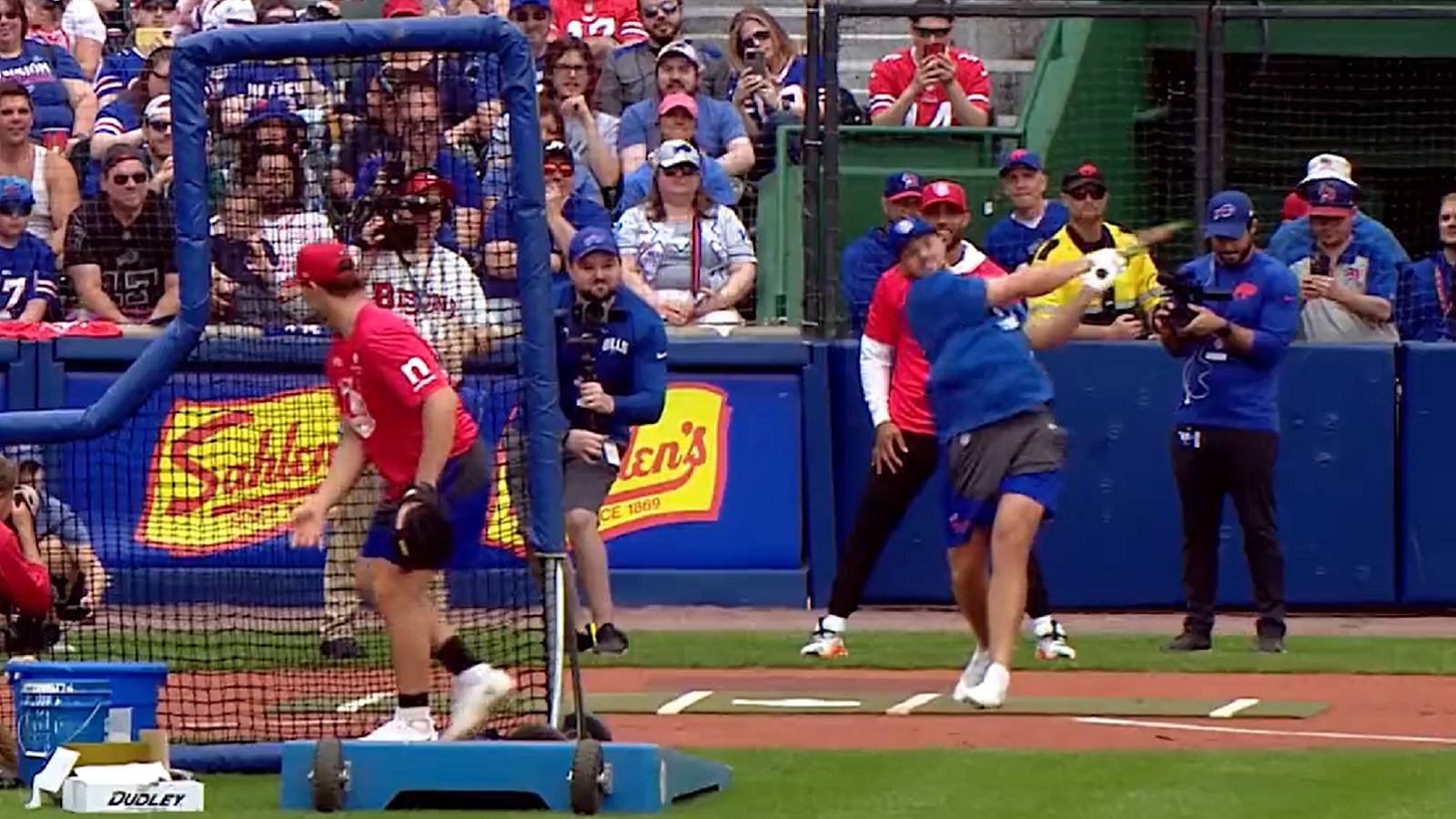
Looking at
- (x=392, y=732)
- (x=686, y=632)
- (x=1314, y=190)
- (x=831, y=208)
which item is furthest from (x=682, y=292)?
(x=392, y=732)

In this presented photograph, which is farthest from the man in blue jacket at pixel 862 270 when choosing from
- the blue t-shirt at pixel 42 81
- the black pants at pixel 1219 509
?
the blue t-shirt at pixel 42 81

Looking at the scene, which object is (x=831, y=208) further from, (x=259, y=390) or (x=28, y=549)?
(x=28, y=549)

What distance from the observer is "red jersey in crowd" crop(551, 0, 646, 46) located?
18.3 metres

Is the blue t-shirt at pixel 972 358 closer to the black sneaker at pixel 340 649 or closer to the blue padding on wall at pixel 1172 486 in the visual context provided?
the black sneaker at pixel 340 649

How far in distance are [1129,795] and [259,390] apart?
5734 mm

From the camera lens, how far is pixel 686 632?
14344 millimetres

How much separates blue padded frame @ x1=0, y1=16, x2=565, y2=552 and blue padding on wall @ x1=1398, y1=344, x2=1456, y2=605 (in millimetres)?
6942

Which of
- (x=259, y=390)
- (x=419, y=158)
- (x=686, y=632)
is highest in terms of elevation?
(x=419, y=158)

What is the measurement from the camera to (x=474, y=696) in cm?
975

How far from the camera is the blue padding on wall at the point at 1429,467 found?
15289mm

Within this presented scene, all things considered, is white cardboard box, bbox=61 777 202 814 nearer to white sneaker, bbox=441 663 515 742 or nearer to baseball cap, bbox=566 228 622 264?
white sneaker, bbox=441 663 515 742

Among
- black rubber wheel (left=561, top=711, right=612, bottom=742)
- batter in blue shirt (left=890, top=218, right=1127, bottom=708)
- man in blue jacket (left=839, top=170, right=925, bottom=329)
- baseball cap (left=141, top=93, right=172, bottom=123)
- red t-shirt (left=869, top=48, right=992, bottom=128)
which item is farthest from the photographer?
red t-shirt (left=869, top=48, right=992, bottom=128)

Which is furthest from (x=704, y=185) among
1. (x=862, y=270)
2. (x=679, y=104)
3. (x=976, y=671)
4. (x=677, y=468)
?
(x=976, y=671)

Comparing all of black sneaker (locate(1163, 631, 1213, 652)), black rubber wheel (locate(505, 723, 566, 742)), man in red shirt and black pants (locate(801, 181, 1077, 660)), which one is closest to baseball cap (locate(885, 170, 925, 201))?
man in red shirt and black pants (locate(801, 181, 1077, 660))
